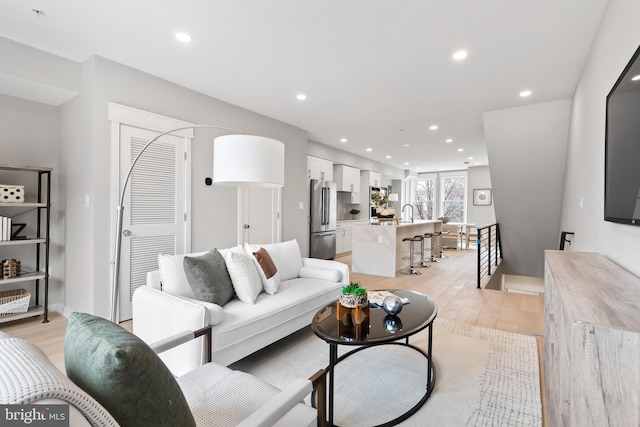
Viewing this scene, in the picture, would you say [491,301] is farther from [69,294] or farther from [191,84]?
[69,294]

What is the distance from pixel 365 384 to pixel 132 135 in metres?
3.31

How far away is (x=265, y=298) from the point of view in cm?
263

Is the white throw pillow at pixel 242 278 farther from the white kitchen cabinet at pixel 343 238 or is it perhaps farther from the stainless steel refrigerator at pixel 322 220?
the white kitchen cabinet at pixel 343 238

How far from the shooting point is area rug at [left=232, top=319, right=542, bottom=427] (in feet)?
5.95

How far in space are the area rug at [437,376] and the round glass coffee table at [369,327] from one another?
103 mm

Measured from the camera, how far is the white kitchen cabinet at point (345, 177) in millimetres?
7847

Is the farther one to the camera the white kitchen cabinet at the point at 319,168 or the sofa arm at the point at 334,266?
the white kitchen cabinet at the point at 319,168

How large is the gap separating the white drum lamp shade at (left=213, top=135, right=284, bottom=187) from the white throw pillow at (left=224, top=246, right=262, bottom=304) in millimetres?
793

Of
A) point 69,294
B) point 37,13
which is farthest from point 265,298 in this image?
point 37,13

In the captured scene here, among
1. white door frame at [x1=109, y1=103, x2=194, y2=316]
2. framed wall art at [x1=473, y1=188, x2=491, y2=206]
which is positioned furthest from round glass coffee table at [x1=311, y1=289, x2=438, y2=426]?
framed wall art at [x1=473, y1=188, x2=491, y2=206]

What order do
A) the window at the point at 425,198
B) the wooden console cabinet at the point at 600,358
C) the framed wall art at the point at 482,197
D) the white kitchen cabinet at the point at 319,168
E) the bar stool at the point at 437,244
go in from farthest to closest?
the window at the point at 425,198
the framed wall art at the point at 482,197
the bar stool at the point at 437,244
the white kitchen cabinet at the point at 319,168
the wooden console cabinet at the point at 600,358

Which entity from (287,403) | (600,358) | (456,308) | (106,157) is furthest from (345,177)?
(600,358)

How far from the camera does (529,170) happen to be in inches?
189

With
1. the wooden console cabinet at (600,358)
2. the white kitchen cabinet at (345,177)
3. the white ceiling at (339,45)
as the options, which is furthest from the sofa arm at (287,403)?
the white kitchen cabinet at (345,177)
